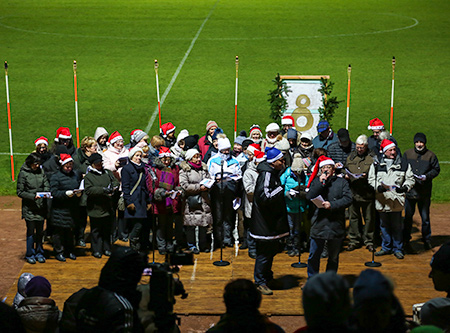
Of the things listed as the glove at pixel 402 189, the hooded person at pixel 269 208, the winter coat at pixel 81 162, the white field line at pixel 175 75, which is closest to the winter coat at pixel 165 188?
the winter coat at pixel 81 162

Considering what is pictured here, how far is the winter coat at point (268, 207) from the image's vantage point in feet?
33.3

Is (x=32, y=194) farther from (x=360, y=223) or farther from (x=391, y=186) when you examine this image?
(x=391, y=186)

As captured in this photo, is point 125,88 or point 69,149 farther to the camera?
point 125,88

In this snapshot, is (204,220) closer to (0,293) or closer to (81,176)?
(81,176)

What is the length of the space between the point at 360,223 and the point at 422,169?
1406 millimetres

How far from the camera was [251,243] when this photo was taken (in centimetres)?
1226

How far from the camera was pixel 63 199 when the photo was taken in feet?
39.2

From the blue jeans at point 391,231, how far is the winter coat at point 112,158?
458 centimetres

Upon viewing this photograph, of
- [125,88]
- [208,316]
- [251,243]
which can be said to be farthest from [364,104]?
[208,316]

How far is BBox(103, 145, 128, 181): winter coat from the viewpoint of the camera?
1292cm

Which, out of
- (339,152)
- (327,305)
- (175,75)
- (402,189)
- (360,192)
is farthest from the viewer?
(175,75)

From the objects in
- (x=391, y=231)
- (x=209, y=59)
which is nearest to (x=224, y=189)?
(x=391, y=231)

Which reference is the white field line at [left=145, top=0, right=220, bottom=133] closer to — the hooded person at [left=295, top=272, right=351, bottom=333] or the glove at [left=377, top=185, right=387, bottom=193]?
the glove at [left=377, top=185, right=387, bottom=193]

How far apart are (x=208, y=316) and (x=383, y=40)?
26.4 metres
